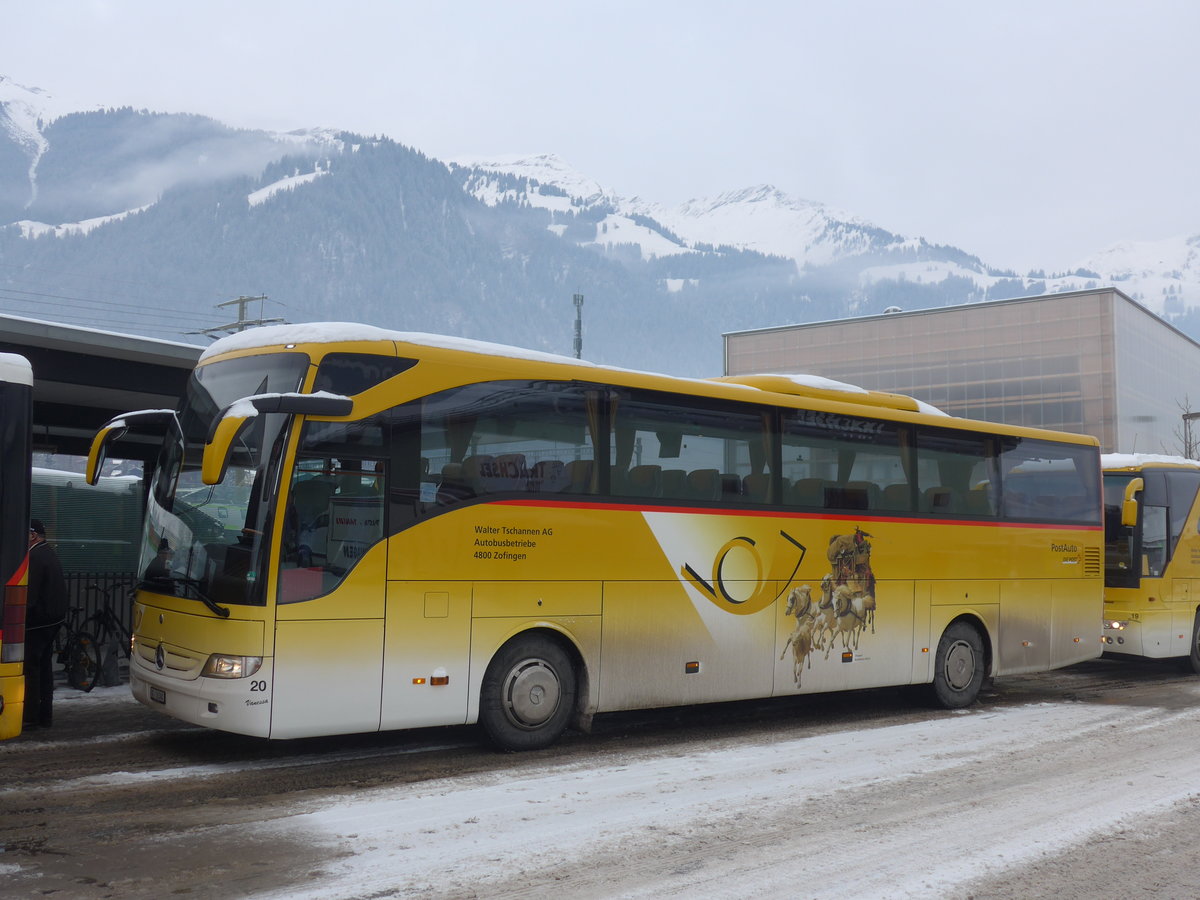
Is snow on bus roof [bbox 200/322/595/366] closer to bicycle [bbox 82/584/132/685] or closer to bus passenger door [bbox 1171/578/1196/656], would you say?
bicycle [bbox 82/584/132/685]

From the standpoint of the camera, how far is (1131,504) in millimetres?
15695

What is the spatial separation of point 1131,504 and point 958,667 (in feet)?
14.8

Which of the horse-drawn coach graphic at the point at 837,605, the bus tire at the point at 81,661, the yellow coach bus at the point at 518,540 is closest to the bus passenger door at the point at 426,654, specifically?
the yellow coach bus at the point at 518,540

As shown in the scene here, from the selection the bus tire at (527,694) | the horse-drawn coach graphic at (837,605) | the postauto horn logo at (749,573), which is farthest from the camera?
the horse-drawn coach graphic at (837,605)

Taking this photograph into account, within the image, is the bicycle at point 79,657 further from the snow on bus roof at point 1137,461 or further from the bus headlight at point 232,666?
the snow on bus roof at point 1137,461

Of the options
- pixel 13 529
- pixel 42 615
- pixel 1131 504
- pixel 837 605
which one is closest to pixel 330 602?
pixel 13 529

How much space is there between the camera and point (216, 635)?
26.5 feet

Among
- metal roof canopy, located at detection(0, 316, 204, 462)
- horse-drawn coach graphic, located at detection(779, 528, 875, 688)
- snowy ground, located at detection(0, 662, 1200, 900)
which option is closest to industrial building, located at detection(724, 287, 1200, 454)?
horse-drawn coach graphic, located at detection(779, 528, 875, 688)

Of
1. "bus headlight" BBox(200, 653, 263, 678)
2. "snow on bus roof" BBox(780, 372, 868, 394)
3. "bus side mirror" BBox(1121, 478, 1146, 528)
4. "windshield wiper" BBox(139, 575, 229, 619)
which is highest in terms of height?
"snow on bus roof" BBox(780, 372, 868, 394)

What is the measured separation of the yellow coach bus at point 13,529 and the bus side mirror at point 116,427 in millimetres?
1489

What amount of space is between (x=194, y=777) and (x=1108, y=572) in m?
13.0

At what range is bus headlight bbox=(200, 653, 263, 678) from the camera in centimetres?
790

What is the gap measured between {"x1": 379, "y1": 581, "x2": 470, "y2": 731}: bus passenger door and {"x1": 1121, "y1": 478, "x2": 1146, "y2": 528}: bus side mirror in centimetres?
1059

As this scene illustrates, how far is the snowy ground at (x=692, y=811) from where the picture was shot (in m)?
5.90
